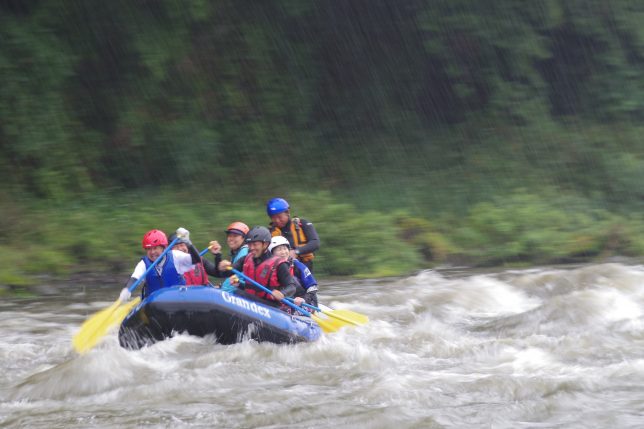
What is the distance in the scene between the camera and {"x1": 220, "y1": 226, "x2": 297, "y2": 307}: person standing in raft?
9.45 metres

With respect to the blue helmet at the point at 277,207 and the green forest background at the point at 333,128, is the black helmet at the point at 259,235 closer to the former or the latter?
the blue helmet at the point at 277,207

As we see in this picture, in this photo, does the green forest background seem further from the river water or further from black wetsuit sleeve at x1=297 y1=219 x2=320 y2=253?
the river water

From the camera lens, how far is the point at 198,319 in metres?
8.77

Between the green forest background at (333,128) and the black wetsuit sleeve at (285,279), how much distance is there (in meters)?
5.22

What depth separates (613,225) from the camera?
1777 centimetres

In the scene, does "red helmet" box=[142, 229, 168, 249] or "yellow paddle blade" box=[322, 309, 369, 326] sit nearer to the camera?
"red helmet" box=[142, 229, 168, 249]

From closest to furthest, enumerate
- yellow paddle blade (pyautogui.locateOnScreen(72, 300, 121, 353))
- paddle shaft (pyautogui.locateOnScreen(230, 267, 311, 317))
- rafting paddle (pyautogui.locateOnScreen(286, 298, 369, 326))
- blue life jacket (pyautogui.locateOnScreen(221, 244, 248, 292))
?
yellow paddle blade (pyautogui.locateOnScreen(72, 300, 121, 353))
paddle shaft (pyautogui.locateOnScreen(230, 267, 311, 317))
blue life jacket (pyautogui.locateOnScreen(221, 244, 248, 292))
rafting paddle (pyautogui.locateOnScreen(286, 298, 369, 326))

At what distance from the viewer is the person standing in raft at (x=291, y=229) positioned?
36.1ft

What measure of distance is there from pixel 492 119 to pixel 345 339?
12140mm

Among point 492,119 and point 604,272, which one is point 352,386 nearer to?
point 604,272

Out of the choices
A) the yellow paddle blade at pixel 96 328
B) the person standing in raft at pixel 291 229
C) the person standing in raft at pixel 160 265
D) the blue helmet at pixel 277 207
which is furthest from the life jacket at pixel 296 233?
the yellow paddle blade at pixel 96 328

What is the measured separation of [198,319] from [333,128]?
11517 mm

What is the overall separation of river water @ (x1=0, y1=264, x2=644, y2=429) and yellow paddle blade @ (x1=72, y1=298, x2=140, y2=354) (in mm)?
125

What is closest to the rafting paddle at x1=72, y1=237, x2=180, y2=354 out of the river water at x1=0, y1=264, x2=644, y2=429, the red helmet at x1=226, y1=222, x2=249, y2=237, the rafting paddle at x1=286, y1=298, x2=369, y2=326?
the river water at x1=0, y1=264, x2=644, y2=429
